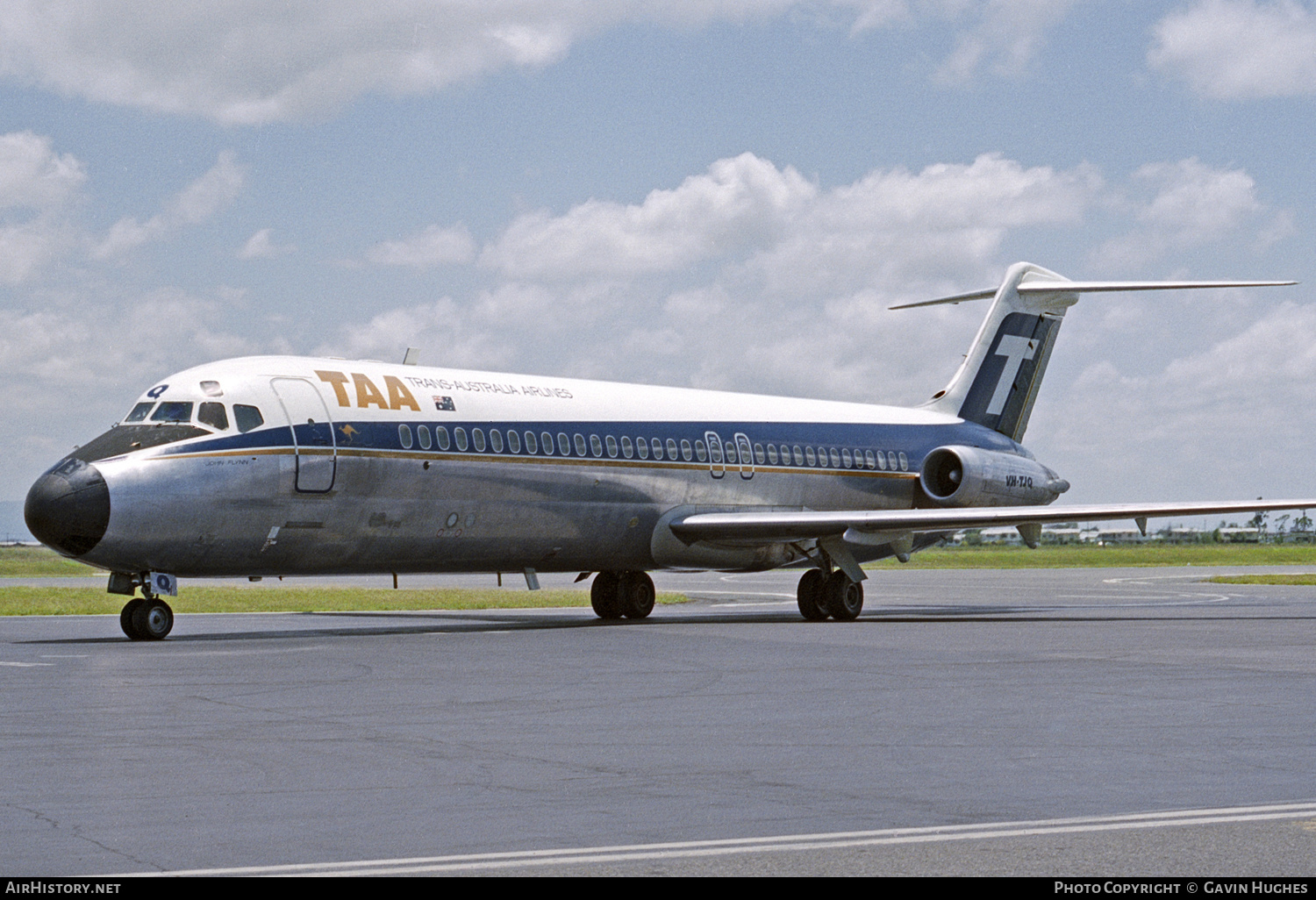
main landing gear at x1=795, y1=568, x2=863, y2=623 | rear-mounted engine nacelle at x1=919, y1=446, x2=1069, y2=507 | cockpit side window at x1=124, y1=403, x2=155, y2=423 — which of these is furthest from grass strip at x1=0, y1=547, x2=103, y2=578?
rear-mounted engine nacelle at x1=919, y1=446, x2=1069, y2=507

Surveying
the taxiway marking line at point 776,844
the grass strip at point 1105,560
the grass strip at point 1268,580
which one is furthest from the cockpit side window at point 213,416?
the grass strip at point 1105,560

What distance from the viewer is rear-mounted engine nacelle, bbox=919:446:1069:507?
32.1 m

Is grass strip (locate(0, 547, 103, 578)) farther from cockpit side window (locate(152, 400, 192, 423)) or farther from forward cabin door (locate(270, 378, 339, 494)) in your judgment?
forward cabin door (locate(270, 378, 339, 494))

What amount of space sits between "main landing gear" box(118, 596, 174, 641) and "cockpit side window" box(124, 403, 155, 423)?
2398 millimetres

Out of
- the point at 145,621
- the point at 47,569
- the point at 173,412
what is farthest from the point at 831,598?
the point at 47,569

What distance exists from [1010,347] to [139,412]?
20933 millimetres

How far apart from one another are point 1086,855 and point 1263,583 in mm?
42629

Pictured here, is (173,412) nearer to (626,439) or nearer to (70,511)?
(70,511)

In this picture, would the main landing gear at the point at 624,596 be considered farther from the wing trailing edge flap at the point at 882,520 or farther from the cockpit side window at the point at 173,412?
the cockpit side window at the point at 173,412

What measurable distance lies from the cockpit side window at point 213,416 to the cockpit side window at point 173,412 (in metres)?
0.13

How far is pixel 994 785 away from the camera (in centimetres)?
833
